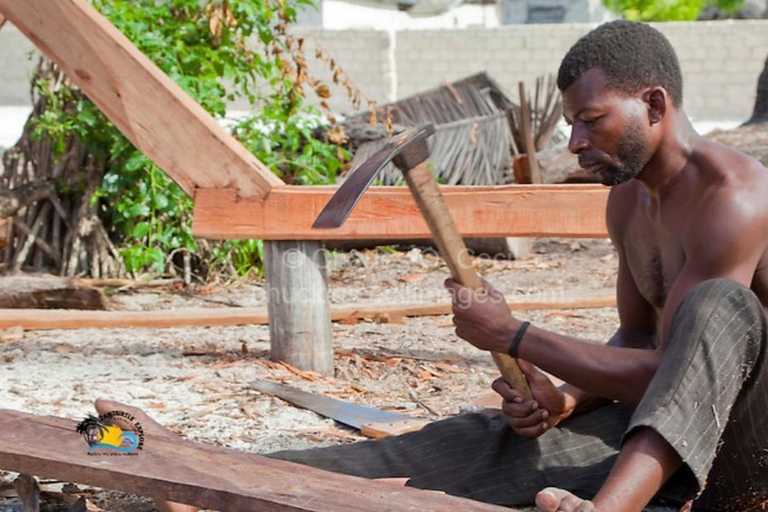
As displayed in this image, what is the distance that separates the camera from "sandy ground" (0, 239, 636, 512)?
13.5ft

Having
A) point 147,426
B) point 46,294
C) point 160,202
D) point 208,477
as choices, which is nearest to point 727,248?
point 208,477

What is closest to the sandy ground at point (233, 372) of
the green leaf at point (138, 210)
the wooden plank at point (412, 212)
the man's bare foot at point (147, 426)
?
the man's bare foot at point (147, 426)

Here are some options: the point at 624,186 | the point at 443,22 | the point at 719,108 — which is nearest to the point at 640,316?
the point at 624,186

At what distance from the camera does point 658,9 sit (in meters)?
38.0

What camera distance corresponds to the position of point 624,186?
3199mm

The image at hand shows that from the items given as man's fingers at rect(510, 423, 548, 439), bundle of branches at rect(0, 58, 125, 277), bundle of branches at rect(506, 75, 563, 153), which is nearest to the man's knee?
man's fingers at rect(510, 423, 548, 439)

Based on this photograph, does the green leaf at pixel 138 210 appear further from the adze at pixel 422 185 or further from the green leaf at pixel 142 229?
the adze at pixel 422 185

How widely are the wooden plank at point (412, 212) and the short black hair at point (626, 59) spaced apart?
1.69m

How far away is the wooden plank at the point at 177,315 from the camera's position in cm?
548

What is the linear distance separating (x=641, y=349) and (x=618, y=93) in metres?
0.66

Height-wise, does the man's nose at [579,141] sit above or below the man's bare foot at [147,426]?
above

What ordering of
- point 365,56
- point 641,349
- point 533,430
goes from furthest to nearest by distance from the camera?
point 365,56 < point 533,430 < point 641,349

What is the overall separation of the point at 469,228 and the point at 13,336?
7.39 ft

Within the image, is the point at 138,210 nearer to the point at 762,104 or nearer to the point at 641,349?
the point at 641,349
